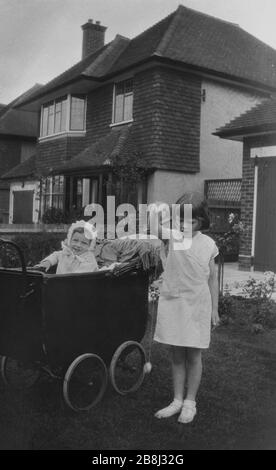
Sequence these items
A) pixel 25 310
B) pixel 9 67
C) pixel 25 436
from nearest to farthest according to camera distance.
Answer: pixel 25 436
pixel 25 310
pixel 9 67

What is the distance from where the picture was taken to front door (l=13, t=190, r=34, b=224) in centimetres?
2320

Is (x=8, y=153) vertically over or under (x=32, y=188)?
over

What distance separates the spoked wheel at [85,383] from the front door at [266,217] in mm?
7689

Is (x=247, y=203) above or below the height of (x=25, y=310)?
above

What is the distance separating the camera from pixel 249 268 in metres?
11.7

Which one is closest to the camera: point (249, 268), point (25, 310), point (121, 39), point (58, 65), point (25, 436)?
point (25, 436)

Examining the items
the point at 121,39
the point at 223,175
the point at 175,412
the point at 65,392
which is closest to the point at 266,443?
the point at 175,412

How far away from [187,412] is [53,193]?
17694 mm

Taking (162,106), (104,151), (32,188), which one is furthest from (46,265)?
(32,188)

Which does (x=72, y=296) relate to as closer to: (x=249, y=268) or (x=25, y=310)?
(x=25, y=310)

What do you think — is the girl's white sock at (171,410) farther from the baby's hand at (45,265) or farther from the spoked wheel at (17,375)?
the baby's hand at (45,265)

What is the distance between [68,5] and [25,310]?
8.47 feet

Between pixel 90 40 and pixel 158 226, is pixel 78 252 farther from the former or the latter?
pixel 90 40

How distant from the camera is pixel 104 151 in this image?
16.4 meters
